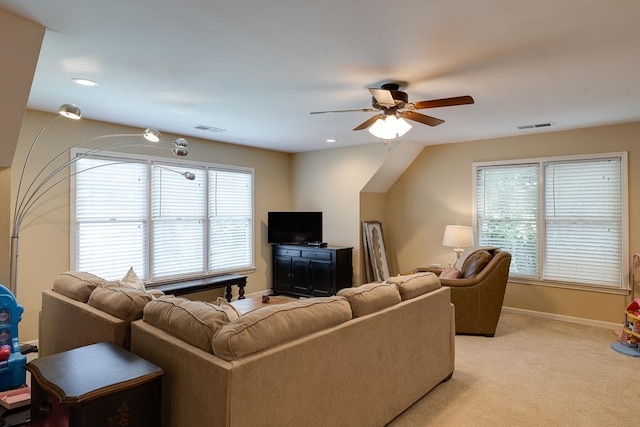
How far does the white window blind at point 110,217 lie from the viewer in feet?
14.4

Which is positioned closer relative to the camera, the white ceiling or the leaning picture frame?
the white ceiling

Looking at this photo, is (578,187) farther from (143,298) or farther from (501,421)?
(143,298)

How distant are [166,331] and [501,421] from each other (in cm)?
220

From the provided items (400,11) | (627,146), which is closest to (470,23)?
(400,11)

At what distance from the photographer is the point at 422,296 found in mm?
2838

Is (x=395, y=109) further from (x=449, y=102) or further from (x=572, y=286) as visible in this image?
(x=572, y=286)

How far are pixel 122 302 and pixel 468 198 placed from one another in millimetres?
4872

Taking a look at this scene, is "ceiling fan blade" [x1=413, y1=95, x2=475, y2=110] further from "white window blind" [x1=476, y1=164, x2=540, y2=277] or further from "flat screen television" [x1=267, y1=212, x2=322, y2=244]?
"flat screen television" [x1=267, y1=212, x2=322, y2=244]

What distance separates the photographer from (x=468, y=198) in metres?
5.69

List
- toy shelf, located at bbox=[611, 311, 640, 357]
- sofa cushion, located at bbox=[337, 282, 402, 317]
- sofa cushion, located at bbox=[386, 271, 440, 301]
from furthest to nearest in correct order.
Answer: toy shelf, located at bbox=[611, 311, 640, 357], sofa cushion, located at bbox=[386, 271, 440, 301], sofa cushion, located at bbox=[337, 282, 402, 317]

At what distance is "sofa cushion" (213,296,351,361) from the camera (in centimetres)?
164

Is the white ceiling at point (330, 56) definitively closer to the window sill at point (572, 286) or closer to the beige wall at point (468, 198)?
the beige wall at point (468, 198)

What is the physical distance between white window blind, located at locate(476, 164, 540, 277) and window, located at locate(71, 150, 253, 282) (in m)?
3.61

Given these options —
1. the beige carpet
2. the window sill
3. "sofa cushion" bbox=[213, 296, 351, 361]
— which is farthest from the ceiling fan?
the window sill
